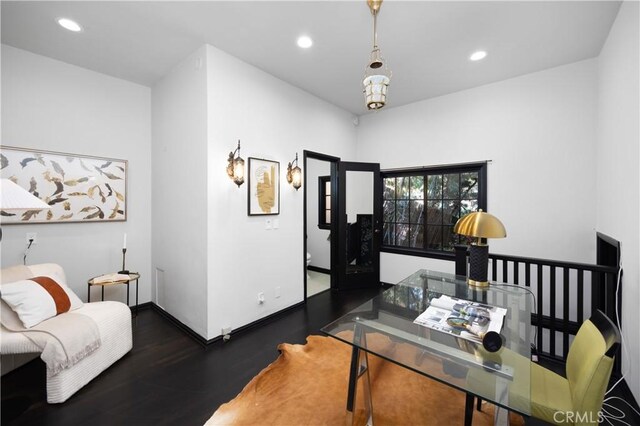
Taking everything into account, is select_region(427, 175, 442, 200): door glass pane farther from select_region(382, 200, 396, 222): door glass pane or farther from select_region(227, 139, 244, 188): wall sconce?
select_region(227, 139, 244, 188): wall sconce

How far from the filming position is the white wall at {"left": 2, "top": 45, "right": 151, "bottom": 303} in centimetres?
269

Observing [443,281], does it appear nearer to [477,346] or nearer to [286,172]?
[477,346]

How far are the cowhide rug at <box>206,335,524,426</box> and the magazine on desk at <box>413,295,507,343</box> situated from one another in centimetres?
31

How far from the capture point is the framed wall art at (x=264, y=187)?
3055mm

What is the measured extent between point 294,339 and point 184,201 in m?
1.97

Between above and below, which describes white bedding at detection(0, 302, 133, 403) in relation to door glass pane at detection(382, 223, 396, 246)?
below

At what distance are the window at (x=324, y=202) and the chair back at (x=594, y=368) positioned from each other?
15.0ft

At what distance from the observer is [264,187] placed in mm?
3182

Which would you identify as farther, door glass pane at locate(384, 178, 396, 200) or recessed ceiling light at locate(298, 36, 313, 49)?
door glass pane at locate(384, 178, 396, 200)

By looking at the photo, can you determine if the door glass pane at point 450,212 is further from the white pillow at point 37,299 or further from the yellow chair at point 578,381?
the white pillow at point 37,299

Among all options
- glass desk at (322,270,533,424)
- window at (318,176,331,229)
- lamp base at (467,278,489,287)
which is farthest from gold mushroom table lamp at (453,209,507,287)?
window at (318,176,331,229)

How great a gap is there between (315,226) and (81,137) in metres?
4.10

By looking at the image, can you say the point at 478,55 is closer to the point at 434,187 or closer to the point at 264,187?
the point at 434,187

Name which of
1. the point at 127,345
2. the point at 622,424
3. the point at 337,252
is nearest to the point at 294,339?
the point at 127,345
